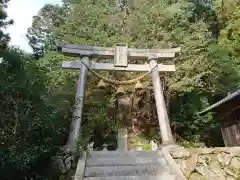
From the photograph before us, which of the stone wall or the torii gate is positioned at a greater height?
the torii gate

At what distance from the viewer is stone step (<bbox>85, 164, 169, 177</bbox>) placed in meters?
6.88

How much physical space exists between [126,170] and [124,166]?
305mm

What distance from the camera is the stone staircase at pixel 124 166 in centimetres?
668

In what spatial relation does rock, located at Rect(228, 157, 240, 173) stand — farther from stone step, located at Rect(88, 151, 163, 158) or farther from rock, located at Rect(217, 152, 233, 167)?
stone step, located at Rect(88, 151, 163, 158)

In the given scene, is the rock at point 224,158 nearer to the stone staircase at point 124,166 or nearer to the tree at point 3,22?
the stone staircase at point 124,166

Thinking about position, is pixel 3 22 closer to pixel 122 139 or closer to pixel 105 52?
pixel 105 52

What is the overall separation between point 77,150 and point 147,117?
7.33 meters

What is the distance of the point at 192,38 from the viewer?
14586 millimetres

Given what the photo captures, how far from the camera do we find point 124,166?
24.3 feet

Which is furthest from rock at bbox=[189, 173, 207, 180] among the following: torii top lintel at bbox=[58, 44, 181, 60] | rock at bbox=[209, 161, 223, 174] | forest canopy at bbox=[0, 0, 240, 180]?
torii top lintel at bbox=[58, 44, 181, 60]

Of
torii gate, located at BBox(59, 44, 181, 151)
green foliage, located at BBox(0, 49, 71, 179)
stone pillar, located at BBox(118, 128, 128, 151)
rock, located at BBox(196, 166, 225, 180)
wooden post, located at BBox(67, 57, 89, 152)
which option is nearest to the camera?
green foliage, located at BBox(0, 49, 71, 179)

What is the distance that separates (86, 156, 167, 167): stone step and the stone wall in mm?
622

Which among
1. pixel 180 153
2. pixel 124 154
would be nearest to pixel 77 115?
pixel 124 154

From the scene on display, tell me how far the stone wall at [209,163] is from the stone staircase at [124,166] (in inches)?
23.1
